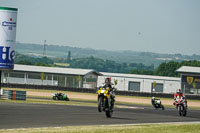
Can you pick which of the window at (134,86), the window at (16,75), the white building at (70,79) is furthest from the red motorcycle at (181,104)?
the window at (134,86)

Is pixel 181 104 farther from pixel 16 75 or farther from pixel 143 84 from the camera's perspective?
pixel 143 84

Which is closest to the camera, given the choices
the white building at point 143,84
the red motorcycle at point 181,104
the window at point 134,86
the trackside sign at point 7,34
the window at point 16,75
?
the red motorcycle at point 181,104

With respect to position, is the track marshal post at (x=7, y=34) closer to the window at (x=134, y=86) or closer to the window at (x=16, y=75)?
the window at (x=16, y=75)

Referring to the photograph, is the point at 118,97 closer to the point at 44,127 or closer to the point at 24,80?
the point at 24,80

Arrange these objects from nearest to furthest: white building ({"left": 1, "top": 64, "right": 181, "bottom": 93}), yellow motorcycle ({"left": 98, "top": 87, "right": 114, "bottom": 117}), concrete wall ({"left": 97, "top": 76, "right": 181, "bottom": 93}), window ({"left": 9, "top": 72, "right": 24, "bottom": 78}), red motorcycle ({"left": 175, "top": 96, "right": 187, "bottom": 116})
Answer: yellow motorcycle ({"left": 98, "top": 87, "right": 114, "bottom": 117}) < red motorcycle ({"left": 175, "top": 96, "right": 187, "bottom": 116}) < white building ({"left": 1, "top": 64, "right": 181, "bottom": 93}) < window ({"left": 9, "top": 72, "right": 24, "bottom": 78}) < concrete wall ({"left": 97, "top": 76, "right": 181, "bottom": 93})

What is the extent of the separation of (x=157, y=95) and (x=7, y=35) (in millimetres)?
40024

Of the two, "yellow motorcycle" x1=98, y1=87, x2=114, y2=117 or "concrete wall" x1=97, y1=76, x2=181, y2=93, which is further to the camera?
"concrete wall" x1=97, y1=76, x2=181, y2=93

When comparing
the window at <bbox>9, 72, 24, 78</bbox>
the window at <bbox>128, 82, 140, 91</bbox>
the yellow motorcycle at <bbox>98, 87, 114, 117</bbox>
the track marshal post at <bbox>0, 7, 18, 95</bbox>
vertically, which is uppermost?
the track marshal post at <bbox>0, 7, 18, 95</bbox>

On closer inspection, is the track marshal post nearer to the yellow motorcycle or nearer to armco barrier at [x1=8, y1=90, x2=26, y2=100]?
armco barrier at [x1=8, y1=90, x2=26, y2=100]

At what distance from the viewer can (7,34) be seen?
128 ft

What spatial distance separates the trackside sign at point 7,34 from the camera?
38281 mm

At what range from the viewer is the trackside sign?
38281mm

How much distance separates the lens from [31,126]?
17219 mm

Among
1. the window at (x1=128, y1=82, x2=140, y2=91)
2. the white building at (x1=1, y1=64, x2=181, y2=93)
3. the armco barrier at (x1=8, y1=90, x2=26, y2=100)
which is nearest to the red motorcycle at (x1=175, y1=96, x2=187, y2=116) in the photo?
the armco barrier at (x1=8, y1=90, x2=26, y2=100)
